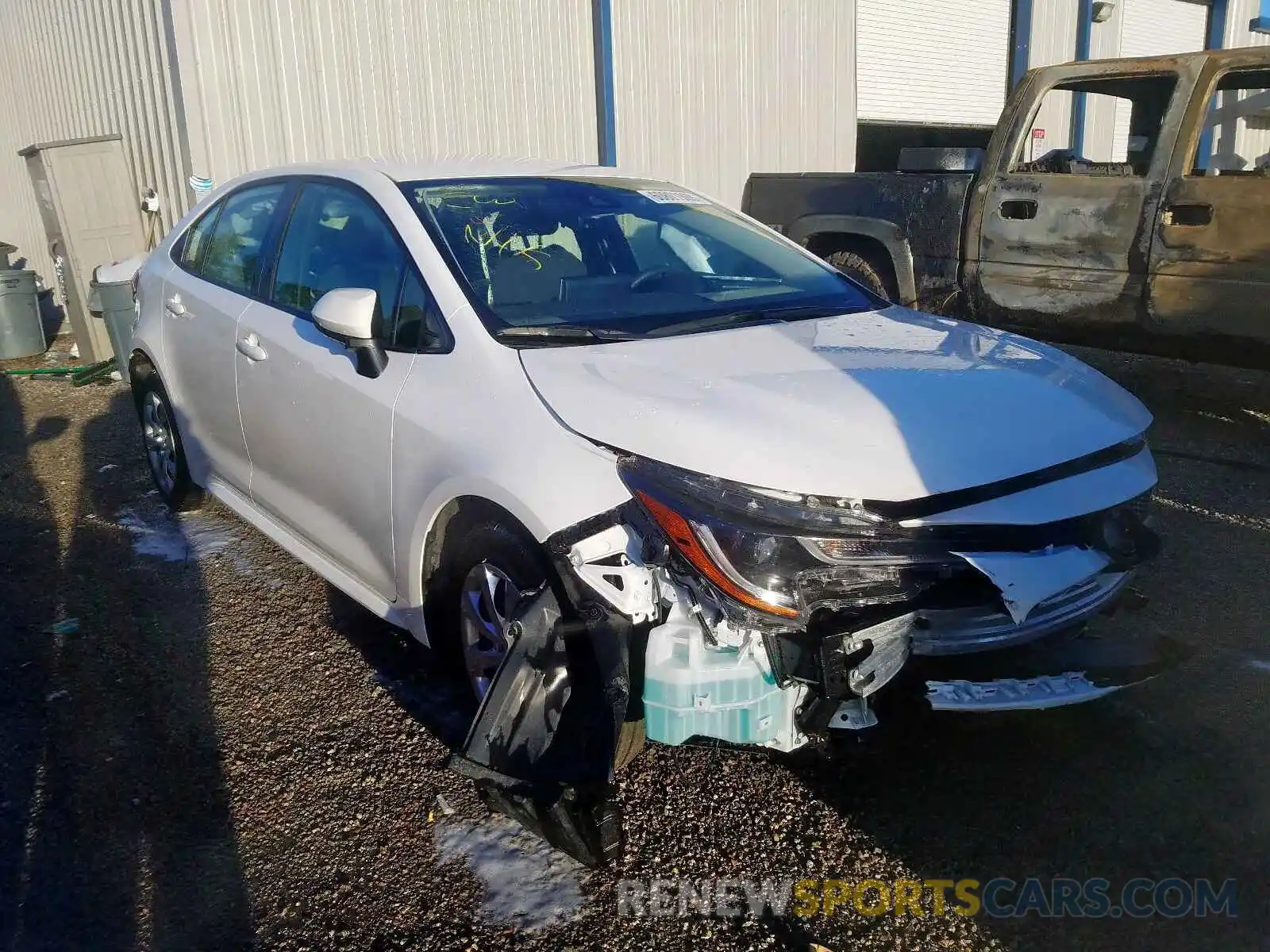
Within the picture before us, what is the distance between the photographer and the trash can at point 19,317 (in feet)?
32.8

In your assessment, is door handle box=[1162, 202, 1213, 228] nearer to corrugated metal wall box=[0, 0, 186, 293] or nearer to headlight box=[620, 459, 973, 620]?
headlight box=[620, 459, 973, 620]

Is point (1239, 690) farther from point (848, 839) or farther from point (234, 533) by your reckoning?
point (234, 533)

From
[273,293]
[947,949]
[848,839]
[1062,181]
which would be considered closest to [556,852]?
[848,839]

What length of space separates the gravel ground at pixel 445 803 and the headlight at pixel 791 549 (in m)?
0.76

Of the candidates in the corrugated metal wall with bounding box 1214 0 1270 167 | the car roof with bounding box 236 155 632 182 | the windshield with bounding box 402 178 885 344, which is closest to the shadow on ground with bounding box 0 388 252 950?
the windshield with bounding box 402 178 885 344

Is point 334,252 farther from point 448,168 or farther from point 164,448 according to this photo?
point 164,448

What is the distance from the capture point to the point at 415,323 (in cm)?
322

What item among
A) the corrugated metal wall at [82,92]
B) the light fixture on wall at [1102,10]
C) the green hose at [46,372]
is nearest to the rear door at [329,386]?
the corrugated metal wall at [82,92]

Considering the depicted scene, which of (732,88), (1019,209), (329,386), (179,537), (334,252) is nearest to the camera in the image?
(329,386)

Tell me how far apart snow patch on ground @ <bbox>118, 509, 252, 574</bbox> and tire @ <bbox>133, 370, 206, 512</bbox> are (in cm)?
11

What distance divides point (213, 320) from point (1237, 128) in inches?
549

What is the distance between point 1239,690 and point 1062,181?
3.67m

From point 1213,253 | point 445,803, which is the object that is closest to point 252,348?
point 445,803

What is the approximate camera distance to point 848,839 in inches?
109
